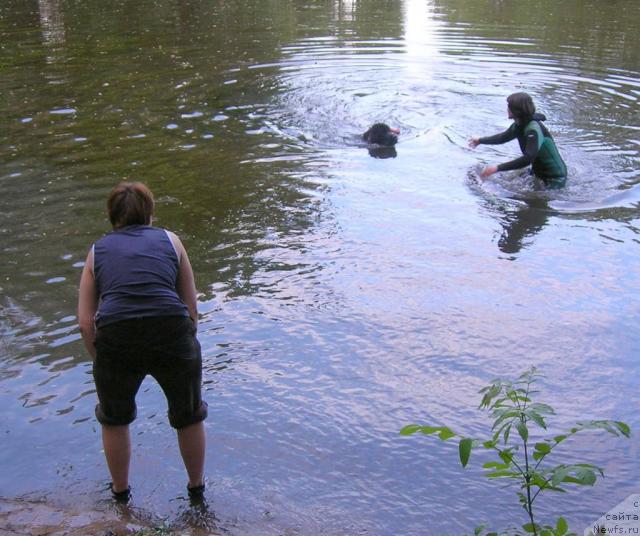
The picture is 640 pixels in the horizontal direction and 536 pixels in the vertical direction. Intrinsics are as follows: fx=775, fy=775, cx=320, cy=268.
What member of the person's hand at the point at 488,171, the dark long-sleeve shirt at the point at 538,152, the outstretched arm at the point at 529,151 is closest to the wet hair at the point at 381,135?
the person's hand at the point at 488,171

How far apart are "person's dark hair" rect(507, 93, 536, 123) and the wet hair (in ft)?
7.12

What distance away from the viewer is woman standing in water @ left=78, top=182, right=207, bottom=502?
13.0 ft

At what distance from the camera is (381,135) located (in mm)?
11289

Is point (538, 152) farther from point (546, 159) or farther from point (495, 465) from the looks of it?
point (495, 465)

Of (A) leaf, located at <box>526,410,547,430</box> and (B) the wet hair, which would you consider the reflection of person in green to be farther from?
(A) leaf, located at <box>526,410,547,430</box>

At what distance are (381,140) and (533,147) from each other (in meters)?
2.63

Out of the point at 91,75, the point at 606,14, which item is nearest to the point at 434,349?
the point at 91,75

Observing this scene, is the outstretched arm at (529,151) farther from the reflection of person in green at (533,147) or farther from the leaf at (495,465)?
the leaf at (495,465)

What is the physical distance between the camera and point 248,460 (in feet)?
16.2

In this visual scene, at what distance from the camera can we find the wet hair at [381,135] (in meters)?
11.2

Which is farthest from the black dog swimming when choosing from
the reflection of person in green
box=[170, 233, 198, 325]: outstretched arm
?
box=[170, 233, 198, 325]: outstretched arm

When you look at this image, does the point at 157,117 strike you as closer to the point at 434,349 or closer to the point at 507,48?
the point at 434,349

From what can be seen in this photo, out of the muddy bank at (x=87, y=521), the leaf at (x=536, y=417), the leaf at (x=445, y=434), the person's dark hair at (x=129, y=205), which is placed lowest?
the muddy bank at (x=87, y=521)

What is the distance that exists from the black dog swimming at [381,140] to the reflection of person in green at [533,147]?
1836 millimetres
